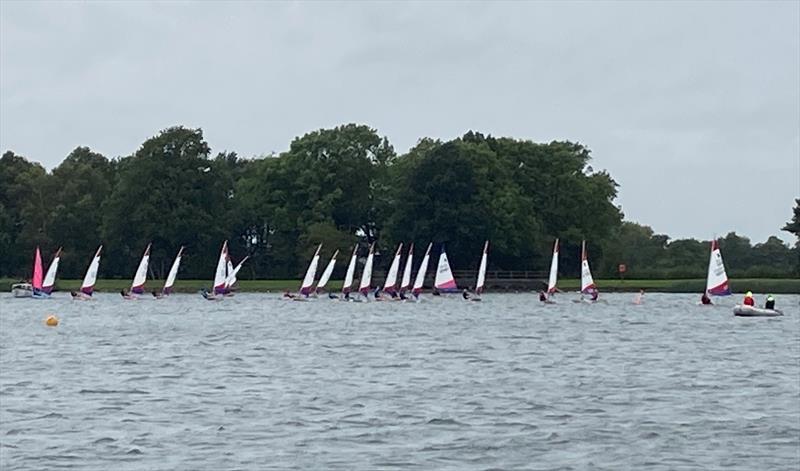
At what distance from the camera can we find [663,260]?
179 meters

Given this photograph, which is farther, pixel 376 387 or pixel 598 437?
pixel 376 387

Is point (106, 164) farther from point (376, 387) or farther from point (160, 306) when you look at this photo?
point (376, 387)

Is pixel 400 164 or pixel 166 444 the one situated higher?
pixel 400 164

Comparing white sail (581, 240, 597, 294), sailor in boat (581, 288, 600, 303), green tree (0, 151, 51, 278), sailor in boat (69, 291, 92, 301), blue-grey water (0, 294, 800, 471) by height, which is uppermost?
green tree (0, 151, 51, 278)

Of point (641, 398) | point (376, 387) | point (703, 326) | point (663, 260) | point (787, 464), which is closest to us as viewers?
point (787, 464)

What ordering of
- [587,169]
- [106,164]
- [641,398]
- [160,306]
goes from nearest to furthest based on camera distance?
1. [641,398]
2. [160,306]
3. [587,169]
4. [106,164]

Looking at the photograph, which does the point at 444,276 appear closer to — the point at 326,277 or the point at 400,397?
the point at 326,277

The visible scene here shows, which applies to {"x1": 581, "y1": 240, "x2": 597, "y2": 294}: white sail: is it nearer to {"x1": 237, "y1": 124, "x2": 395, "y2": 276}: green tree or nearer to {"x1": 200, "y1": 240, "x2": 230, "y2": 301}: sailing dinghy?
{"x1": 200, "y1": 240, "x2": 230, "y2": 301}: sailing dinghy

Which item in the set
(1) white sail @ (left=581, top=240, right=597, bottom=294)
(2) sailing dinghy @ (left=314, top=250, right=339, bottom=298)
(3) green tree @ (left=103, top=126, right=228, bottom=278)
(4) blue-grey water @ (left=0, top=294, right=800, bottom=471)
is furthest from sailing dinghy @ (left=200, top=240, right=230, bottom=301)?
(4) blue-grey water @ (left=0, top=294, right=800, bottom=471)

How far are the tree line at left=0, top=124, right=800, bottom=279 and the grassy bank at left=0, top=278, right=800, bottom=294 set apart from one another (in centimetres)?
311

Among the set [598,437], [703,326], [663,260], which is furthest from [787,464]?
[663,260]

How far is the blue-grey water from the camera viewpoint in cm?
2433

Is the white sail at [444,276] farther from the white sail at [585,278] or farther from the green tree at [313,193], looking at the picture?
the green tree at [313,193]

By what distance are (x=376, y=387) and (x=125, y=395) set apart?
5.45 meters
